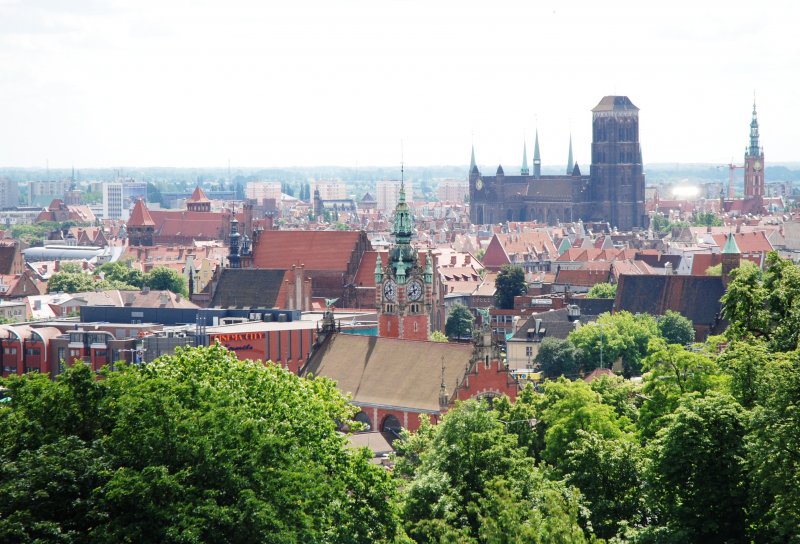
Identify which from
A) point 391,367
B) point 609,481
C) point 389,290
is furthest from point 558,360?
point 609,481

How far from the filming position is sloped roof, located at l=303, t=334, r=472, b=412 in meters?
74.9

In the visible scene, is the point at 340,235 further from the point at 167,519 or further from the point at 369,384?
the point at 167,519

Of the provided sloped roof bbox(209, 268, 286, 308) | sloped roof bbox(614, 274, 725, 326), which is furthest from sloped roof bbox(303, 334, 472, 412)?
sloped roof bbox(614, 274, 725, 326)

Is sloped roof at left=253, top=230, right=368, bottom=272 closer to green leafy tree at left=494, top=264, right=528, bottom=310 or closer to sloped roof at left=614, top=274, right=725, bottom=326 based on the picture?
green leafy tree at left=494, top=264, right=528, bottom=310

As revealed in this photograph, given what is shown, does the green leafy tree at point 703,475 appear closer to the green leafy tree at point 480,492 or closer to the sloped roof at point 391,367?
the green leafy tree at point 480,492

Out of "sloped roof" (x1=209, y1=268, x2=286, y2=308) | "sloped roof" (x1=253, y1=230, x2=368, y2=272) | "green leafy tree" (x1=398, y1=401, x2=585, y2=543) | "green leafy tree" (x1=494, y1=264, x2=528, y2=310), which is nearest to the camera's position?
"green leafy tree" (x1=398, y1=401, x2=585, y2=543)

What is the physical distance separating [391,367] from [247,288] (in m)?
42.7

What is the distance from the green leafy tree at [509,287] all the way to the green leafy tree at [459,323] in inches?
382

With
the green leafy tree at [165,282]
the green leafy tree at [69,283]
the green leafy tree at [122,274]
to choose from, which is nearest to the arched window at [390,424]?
the green leafy tree at [69,283]

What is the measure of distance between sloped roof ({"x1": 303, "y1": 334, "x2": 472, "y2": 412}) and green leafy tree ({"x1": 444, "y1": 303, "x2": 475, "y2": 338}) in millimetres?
47452

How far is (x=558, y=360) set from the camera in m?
101

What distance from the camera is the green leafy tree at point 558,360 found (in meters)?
100

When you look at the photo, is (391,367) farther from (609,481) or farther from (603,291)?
(603,291)

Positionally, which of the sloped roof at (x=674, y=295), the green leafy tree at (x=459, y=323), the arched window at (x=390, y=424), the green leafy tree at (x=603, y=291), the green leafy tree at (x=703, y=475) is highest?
the green leafy tree at (x=703, y=475)
